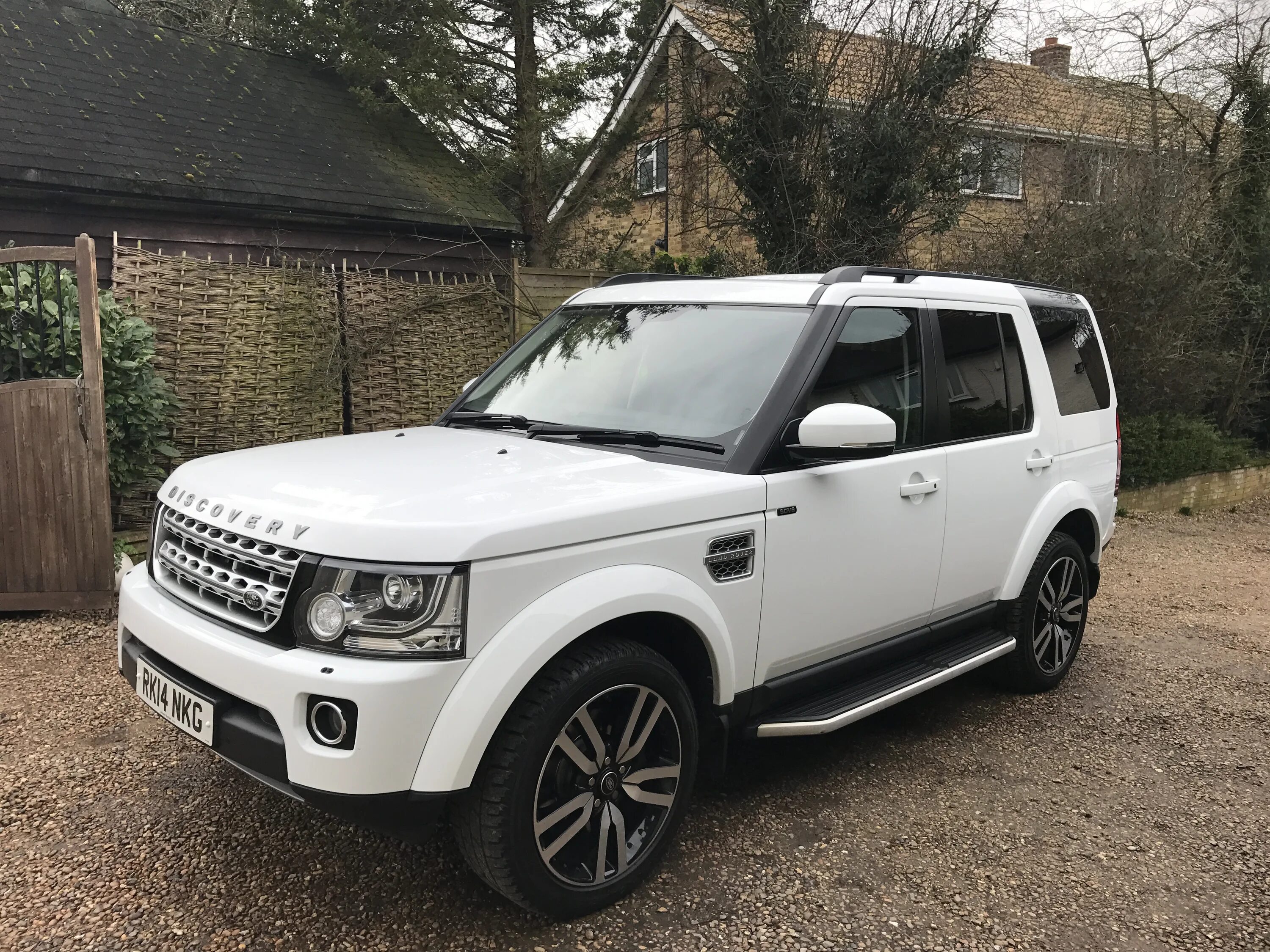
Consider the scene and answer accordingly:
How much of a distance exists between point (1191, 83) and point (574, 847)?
14.9m

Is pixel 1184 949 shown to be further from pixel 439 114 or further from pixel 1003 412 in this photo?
pixel 439 114

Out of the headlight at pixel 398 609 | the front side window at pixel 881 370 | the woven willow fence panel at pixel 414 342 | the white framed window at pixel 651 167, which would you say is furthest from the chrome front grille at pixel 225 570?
the white framed window at pixel 651 167

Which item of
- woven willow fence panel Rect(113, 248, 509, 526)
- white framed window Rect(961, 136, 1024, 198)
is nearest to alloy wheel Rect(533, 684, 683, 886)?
woven willow fence panel Rect(113, 248, 509, 526)

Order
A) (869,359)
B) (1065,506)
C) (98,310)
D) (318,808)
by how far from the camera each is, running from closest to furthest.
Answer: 1. (318,808)
2. (869,359)
3. (1065,506)
4. (98,310)

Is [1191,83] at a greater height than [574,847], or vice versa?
[1191,83]

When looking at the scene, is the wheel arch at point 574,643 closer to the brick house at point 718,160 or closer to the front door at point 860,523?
the front door at point 860,523

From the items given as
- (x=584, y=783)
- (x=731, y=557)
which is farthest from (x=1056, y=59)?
(x=584, y=783)

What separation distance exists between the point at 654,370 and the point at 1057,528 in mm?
2476

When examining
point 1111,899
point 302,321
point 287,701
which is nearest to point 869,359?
point 1111,899

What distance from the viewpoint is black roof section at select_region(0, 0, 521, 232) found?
8195 mm

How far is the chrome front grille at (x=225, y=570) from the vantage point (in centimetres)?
248

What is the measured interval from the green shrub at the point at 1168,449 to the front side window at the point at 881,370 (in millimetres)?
8950

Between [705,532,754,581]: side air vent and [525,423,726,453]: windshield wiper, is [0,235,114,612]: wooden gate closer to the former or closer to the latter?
[525,423,726,453]: windshield wiper

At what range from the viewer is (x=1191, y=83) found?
1316 centimetres
